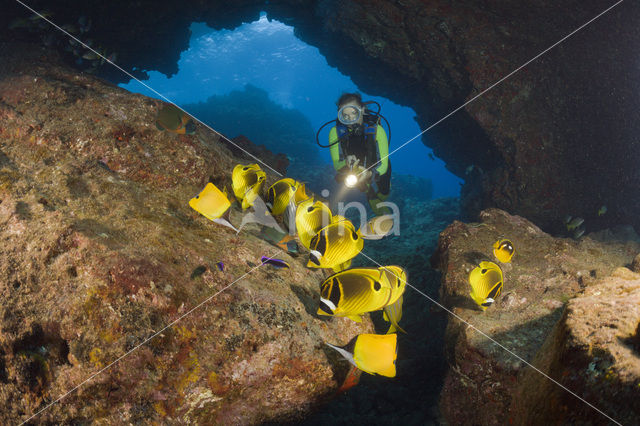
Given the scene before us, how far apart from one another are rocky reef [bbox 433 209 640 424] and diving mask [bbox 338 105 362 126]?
8.18ft

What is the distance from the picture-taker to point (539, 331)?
96.0 inches

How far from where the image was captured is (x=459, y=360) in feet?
7.91

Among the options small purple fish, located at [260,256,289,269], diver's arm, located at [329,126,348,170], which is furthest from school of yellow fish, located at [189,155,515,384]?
diver's arm, located at [329,126,348,170]

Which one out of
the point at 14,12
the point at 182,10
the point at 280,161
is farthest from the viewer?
the point at 182,10

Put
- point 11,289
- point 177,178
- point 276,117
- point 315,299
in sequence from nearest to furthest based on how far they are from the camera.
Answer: point 11,289 < point 315,299 < point 177,178 < point 276,117

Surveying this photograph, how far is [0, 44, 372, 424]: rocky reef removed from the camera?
1.68 metres

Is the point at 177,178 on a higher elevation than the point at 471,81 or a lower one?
lower

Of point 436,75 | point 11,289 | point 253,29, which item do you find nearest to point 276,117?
point 436,75

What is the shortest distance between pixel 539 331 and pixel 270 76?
75832 millimetres

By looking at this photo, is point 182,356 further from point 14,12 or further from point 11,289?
point 14,12

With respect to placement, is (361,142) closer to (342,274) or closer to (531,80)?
(342,274)

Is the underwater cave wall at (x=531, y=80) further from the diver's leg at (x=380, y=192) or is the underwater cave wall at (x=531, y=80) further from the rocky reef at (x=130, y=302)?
the rocky reef at (x=130, y=302)

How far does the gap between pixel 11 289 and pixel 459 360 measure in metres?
3.36

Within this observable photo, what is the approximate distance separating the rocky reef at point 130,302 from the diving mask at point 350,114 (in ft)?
9.95
